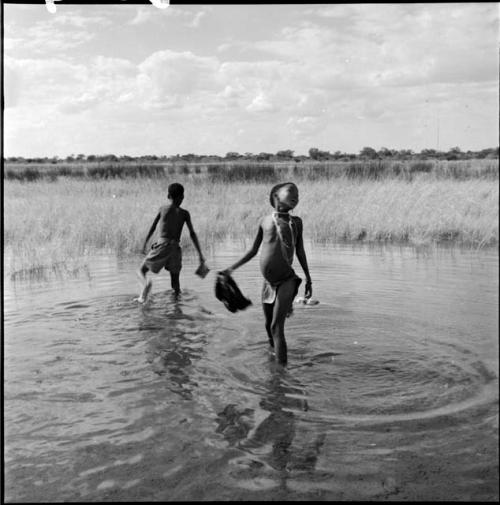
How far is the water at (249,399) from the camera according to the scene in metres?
3.51

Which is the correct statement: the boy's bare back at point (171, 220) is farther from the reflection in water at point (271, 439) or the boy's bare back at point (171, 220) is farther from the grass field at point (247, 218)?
the reflection in water at point (271, 439)

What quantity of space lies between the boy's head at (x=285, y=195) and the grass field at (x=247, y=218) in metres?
6.55

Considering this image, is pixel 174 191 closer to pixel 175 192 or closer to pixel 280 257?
pixel 175 192

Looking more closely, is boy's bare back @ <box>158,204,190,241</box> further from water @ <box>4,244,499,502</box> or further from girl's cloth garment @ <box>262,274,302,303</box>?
girl's cloth garment @ <box>262,274,302,303</box>

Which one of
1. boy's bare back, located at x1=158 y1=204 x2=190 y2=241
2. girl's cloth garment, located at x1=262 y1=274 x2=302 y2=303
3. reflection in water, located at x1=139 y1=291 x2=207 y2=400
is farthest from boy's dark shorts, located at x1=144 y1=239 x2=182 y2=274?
girl's cloth garment, located at x1=262 y1=274 x2=302 y2=303

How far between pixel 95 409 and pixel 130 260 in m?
7.35

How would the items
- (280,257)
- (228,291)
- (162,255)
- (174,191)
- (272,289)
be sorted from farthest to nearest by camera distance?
1. (162,255)
2. (174,191)
3. (228,291)
4. (272,289)
5. (280,257)

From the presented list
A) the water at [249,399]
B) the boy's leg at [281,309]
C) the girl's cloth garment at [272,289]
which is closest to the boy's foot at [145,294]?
the water at [249,399]

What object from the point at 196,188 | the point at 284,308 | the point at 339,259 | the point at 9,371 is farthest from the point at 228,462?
the point at 196,188

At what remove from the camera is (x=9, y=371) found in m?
5.36

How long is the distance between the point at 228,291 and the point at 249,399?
4.27ft

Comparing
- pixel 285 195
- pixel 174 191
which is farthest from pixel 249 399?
pixel 174 191

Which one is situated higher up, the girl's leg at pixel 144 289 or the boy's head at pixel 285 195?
the boy's head at pixel 285 195

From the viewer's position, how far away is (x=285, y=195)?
516cm
